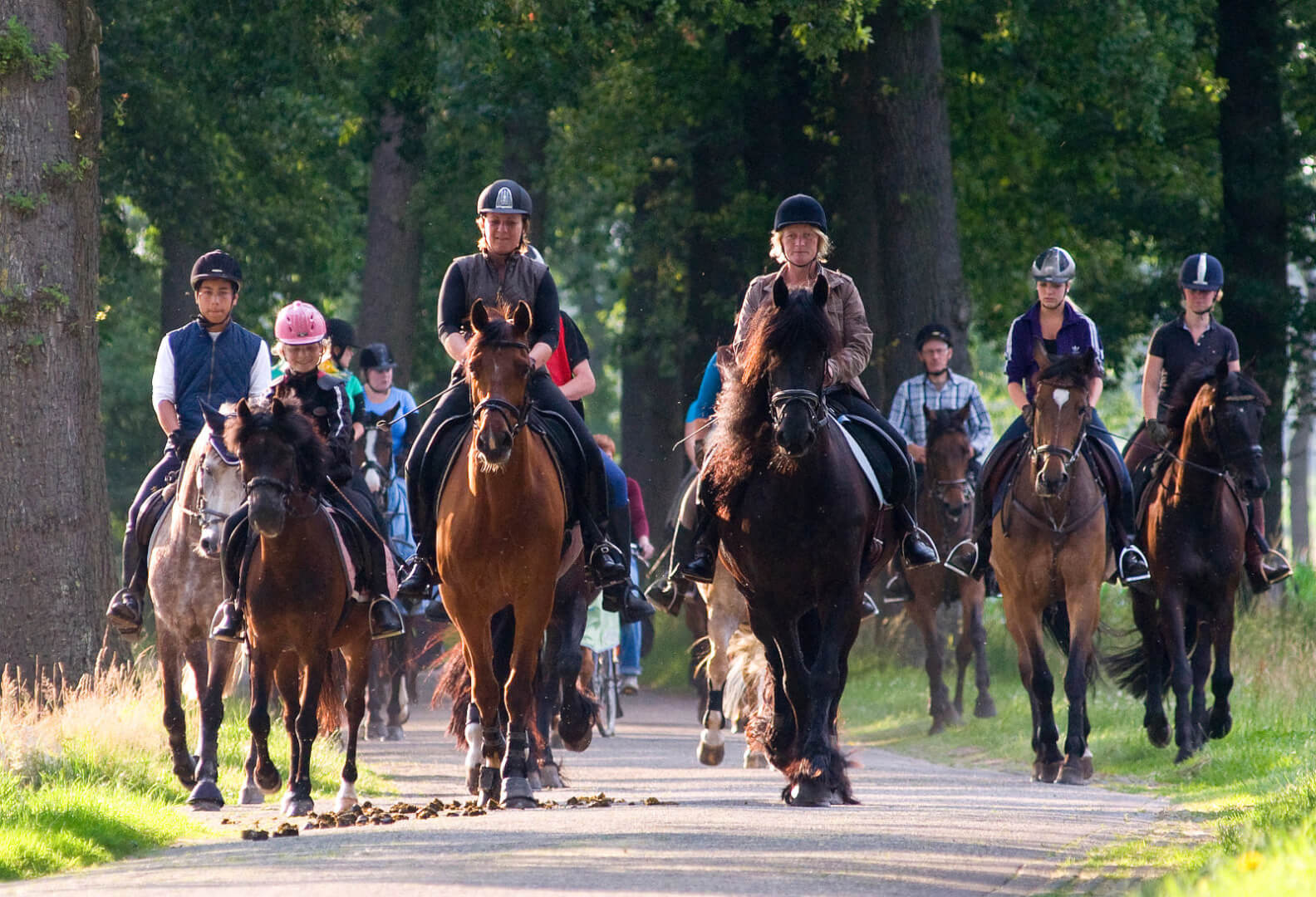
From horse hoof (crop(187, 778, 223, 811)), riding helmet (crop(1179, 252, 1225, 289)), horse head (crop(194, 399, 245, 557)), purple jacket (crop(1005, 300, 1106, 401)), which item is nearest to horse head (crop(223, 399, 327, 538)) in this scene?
horse head (crop(194, 399, 245, 557))

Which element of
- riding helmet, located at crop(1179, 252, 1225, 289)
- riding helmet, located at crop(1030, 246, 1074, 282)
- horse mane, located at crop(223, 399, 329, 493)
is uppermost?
riding helmet, located at crop(1179, 252, 1225, 289)

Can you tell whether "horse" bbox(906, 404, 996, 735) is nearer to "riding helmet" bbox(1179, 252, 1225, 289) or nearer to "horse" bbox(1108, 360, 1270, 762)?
"horse" bbox(1108, 360, 1270, 762)

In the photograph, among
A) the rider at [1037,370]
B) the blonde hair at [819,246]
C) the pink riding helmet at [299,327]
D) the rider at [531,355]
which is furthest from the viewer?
the rider at [1037,370]

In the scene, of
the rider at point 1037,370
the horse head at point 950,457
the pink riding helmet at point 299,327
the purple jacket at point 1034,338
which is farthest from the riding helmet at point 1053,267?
the pink riding helmet at point 299,327

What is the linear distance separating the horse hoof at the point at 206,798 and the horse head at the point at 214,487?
147cm

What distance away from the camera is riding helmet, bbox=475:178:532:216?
12359 mm

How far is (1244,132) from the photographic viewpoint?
2661cm

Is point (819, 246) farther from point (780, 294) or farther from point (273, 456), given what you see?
point (273, 456)

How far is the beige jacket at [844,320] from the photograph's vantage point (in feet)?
38.4

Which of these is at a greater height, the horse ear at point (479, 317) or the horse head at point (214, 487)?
the horse ear at point (479, 317)

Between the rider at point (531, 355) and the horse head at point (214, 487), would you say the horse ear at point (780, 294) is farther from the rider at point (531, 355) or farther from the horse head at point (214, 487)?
the horse head at point (214, 487)

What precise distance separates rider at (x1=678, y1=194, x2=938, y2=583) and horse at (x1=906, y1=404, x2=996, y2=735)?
5639 millimetres

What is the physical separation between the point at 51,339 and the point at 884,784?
6906 mm

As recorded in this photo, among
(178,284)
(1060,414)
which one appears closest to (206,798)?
(1060,414)
